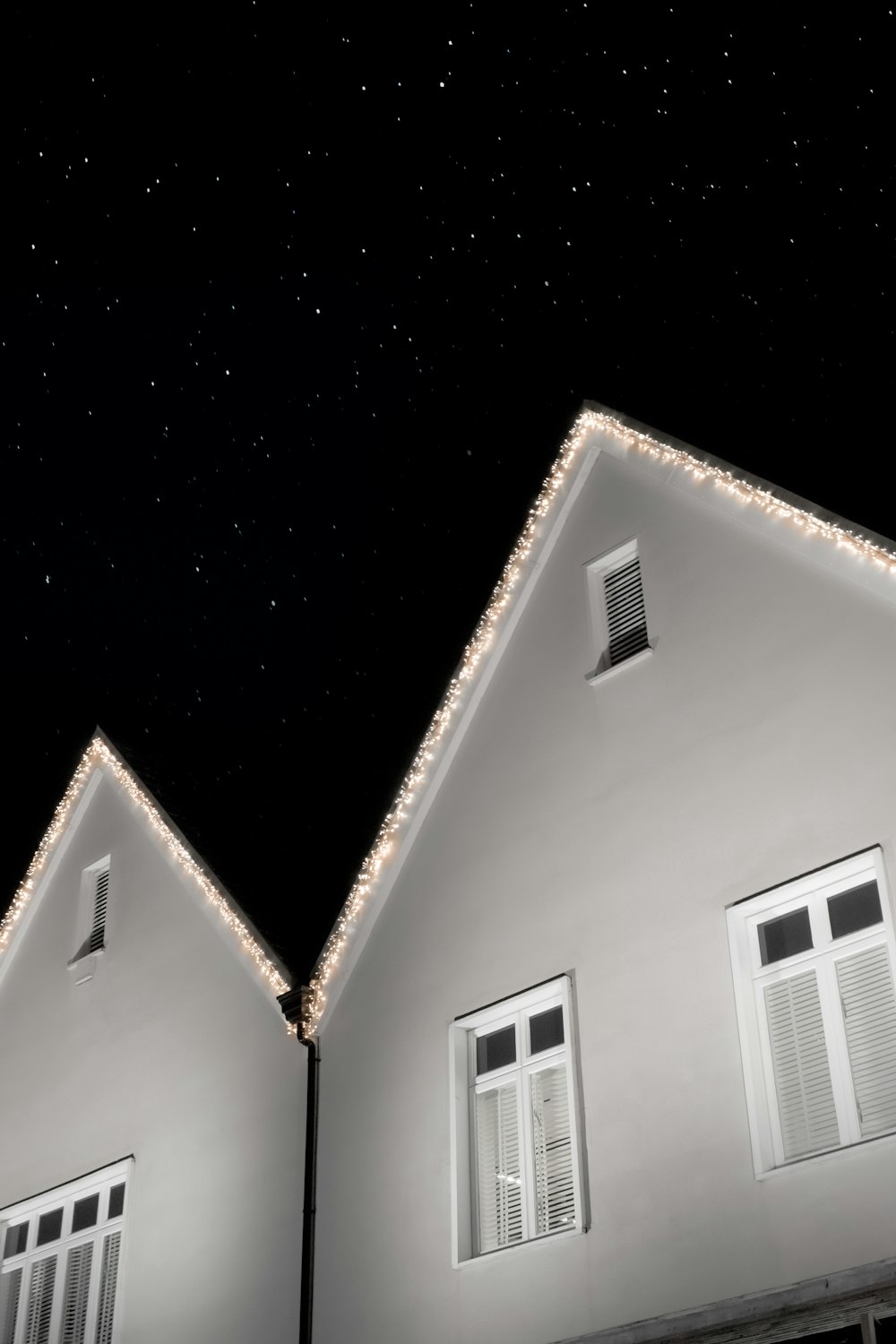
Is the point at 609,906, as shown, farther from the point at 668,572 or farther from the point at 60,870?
the point at 60,870

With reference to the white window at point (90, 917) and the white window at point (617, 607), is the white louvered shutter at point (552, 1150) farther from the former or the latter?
the white window at point (90, 917)

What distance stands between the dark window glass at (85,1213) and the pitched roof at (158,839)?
3.21m

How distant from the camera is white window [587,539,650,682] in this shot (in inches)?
578

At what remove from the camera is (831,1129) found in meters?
11.3

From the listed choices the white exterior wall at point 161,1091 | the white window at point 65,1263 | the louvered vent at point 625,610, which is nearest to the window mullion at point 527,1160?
the white exterior wall at point 161,1091

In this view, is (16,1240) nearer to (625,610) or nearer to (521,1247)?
(521,1247)

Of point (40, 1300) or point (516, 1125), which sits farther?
point (40, 1300)

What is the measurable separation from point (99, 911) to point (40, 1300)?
453 centimetres

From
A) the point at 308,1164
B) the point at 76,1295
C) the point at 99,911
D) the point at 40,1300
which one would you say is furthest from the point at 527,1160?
the point at 99,911

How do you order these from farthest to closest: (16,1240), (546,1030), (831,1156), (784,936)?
(16,1240) < (546,1030) < (784,936) < (831,1156)

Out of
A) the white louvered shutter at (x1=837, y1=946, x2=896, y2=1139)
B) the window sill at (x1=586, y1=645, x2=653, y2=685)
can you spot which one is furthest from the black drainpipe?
the white louvered shutter at (x1=837, y1=946, x2=896, y2=1139)

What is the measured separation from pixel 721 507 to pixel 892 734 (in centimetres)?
317

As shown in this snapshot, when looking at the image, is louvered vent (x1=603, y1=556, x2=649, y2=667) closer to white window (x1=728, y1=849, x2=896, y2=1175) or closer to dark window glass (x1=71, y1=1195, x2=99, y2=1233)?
white window (x1=728, y1=849, x2=896, y2=1175)

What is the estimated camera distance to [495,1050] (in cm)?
1391
